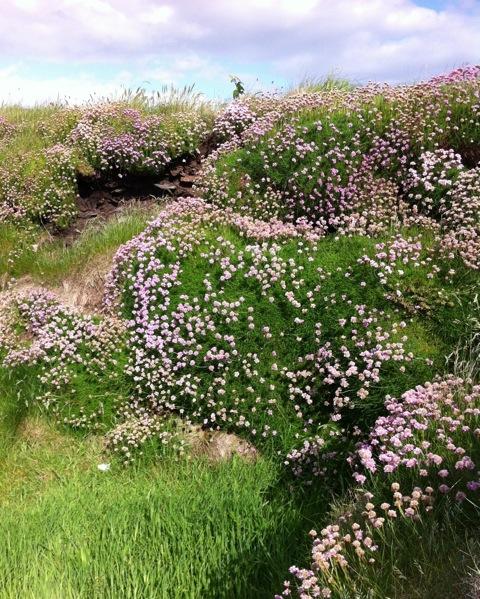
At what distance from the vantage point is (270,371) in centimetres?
679

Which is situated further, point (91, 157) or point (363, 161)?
point (91, 157)

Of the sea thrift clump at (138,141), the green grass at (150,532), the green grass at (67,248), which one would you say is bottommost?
the green grass at (150,532)

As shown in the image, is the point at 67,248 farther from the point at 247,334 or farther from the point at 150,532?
the point at 150,532

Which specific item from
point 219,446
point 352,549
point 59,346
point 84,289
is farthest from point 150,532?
point 84,289

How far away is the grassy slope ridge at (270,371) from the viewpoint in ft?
14.1

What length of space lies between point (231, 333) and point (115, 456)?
194cm

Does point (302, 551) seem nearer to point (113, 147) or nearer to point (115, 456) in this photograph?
point (115, 456)

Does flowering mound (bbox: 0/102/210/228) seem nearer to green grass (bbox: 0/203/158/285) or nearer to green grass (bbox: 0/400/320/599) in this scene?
green grass (bbox: 0/203/158/285)

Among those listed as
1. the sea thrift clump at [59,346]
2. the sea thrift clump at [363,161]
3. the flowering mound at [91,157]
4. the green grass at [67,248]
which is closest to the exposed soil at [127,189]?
the flowering mound at [91,157]

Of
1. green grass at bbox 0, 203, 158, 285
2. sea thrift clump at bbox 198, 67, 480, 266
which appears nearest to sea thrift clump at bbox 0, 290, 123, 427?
green grass at bbox 0, 203, 158, 285

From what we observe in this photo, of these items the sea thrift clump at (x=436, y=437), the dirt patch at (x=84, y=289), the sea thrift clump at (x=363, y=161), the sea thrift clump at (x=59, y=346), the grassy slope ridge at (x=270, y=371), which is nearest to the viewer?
the sea thrift clump at (x=436, y=437)

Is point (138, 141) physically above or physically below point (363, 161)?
above

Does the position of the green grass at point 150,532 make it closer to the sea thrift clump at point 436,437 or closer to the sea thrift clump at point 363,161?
the sea thrift clump at point 436,437

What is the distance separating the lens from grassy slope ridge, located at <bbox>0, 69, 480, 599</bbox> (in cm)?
429
